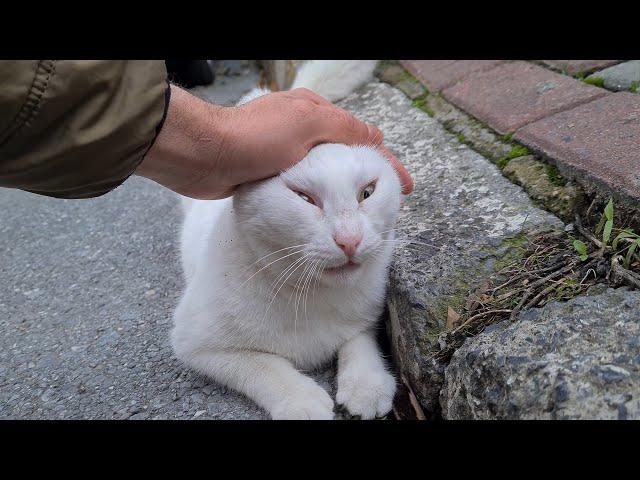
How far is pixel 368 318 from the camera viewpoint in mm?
1981

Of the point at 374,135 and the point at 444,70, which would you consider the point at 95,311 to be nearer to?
the point at 374,135

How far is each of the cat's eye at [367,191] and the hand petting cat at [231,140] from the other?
165 mm

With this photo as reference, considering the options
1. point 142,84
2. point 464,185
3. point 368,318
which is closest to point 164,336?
point 368,318

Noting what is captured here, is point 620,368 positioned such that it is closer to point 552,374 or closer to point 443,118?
point 552,374

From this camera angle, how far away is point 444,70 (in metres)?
3.07

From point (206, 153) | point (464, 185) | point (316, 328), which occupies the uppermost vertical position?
point (206, 153)

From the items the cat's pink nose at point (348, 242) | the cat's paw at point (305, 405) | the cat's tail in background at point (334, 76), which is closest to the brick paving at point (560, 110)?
the cat's tail in background at point (334, 76)

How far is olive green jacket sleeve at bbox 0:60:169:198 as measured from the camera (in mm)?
1220

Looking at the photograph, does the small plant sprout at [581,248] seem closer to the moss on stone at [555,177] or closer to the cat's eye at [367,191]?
the moss on stone at [555,177]

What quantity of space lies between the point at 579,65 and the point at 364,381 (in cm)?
175

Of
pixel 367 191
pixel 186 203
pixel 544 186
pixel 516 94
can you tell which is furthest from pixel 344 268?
pixel 186 203

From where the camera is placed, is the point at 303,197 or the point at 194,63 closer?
the point at 303,197

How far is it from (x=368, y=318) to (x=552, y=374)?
2.69ft

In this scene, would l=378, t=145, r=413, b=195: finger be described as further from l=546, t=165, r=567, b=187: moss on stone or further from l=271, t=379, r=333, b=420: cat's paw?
l=271, t=379, r=333, b=420: cat's paw
